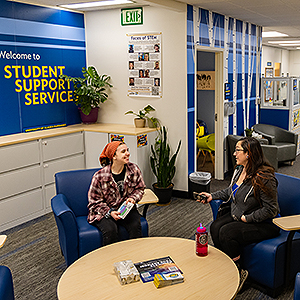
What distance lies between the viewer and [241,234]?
123 inches

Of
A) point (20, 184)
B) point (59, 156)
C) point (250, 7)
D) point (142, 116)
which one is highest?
point (250, 7)

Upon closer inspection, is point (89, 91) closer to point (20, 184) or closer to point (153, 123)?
point (153, 123)

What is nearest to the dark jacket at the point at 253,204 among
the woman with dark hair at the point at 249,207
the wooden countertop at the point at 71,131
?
the woman with dark hair at the point at 249,207

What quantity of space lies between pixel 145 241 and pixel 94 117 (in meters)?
3.40

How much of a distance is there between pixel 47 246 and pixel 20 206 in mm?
885

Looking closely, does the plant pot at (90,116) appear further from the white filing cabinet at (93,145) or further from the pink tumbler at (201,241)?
the pink tumbler at (201,241)

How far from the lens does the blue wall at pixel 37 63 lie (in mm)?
4977

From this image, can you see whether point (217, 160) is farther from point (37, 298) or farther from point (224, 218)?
point (37, 298)

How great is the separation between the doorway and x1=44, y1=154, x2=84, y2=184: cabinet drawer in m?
1.85

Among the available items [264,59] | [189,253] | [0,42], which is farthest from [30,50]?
[264,59]

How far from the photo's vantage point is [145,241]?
118 inches

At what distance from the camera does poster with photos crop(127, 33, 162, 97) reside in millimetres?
5480

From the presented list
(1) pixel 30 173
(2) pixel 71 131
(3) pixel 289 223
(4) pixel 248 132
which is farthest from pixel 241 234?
(4) pixel 248 132

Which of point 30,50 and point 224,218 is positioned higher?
point 30,50
